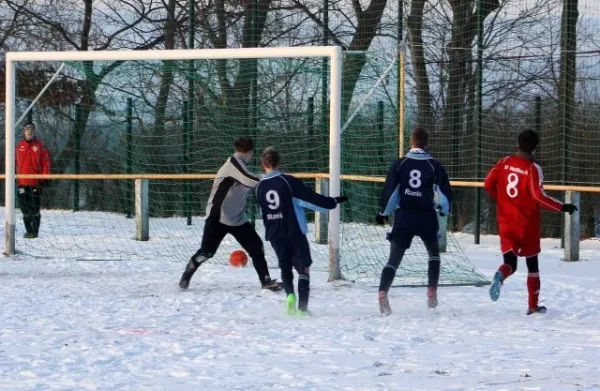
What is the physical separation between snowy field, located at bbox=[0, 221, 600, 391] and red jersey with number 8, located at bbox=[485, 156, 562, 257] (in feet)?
1.89

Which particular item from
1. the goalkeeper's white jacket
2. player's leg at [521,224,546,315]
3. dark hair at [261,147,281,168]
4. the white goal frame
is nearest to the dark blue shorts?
player's leg at [521,224,546,315]

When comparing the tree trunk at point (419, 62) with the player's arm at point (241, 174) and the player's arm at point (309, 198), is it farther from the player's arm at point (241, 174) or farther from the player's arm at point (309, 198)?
the player's arm at point (309, 198)

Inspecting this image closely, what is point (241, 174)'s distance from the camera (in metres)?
10.4

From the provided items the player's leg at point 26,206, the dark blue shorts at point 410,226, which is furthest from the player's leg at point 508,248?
the player's leg at point 26,206

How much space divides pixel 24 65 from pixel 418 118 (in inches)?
258

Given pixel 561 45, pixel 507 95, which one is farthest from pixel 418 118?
pixel 561 45

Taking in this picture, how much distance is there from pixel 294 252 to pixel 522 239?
183 cm

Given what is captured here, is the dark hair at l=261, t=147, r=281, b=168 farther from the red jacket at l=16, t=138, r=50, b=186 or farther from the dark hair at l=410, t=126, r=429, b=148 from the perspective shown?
the red jacket at l=16, t=138, r=50, b=186

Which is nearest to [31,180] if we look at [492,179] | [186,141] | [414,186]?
[186,141]

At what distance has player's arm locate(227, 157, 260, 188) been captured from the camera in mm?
10289

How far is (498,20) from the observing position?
1545 cm

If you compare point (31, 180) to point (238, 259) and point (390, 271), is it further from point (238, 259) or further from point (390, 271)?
point (390, 271)

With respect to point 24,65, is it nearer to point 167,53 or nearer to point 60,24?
point 60,24

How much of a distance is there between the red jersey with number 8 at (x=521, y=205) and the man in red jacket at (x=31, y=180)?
859cm
